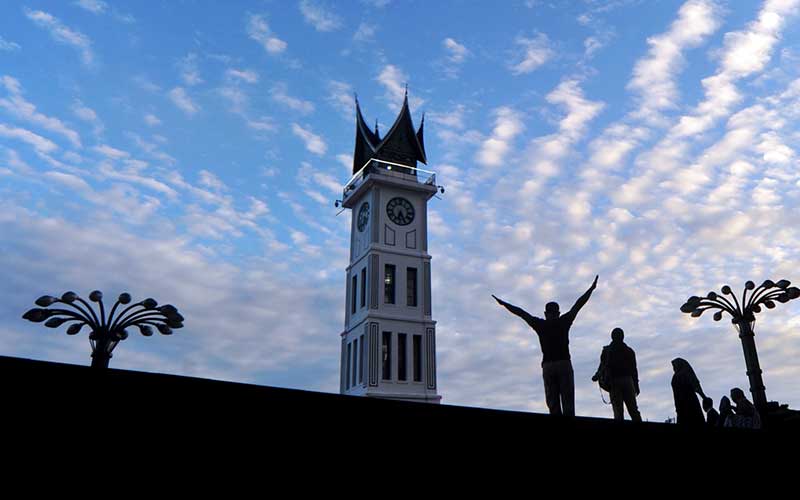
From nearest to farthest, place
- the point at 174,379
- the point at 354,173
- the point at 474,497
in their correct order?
the point at 174,379 → the point at 474,497 → the point at 354,173

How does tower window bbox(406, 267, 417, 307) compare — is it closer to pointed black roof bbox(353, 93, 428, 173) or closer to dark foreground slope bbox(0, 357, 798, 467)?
pointed black roof bbox(353, 93, 428, 173)

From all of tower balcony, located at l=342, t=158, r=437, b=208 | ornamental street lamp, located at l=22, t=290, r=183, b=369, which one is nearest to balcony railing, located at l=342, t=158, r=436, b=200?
tower balcony, located at l=342, t=158, r=437, b=208

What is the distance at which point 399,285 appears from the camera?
44.6 m

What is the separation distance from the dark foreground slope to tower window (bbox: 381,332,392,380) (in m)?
36.5

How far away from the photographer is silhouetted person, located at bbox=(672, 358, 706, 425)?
26.1 feet

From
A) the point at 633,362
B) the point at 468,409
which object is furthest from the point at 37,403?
the point at 633,362

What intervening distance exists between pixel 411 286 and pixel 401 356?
5086mm

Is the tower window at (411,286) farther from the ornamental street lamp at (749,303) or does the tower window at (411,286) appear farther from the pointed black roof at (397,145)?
the ornamental street lamp at (749,303)

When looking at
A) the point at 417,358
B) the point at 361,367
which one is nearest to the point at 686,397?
the point at 361,367

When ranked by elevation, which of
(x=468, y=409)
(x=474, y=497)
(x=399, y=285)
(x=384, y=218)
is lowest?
(x=474, y=497)

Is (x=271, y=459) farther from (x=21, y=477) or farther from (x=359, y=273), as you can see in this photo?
(x=359, y=273)

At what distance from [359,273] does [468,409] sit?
4111 cm

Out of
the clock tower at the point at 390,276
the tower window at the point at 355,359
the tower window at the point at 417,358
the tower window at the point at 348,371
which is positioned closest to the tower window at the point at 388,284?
the clock tower at the point at 390,276

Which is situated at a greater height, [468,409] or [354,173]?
[354,173]
